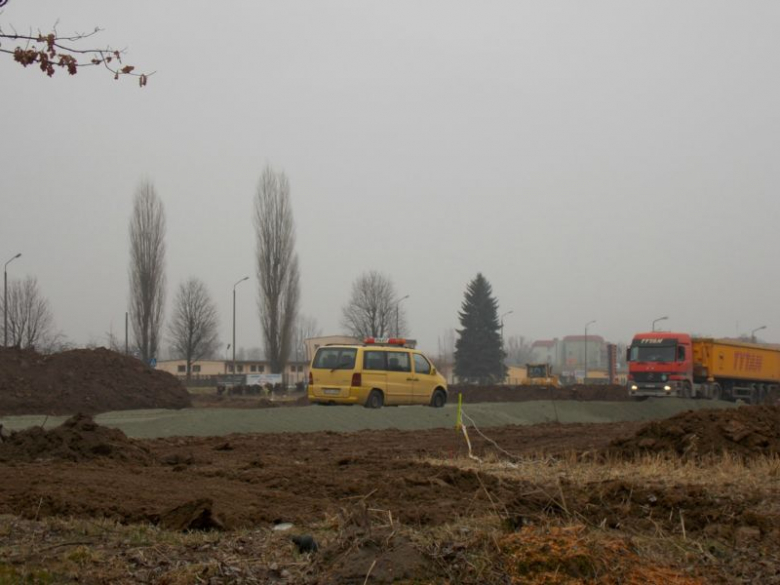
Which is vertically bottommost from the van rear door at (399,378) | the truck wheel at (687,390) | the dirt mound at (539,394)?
the dirt mound at (539,394)

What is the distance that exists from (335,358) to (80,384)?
15284 millimetres

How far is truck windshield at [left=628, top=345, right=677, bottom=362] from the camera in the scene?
3875 cm

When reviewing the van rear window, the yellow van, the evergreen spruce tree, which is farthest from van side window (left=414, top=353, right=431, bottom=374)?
the evergreen spruce tree

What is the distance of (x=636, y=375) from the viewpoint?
39062 millimetres

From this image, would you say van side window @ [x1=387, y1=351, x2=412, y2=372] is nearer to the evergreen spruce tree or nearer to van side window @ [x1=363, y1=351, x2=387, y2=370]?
van side window @ [x1=363, y1=351, x2=387, y2=370]

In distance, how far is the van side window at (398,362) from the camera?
1029 inches

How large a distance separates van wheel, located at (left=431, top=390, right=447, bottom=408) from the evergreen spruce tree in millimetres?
55038

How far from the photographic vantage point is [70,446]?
12.9 meters

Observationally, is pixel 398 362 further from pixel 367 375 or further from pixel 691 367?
pixel 691 367

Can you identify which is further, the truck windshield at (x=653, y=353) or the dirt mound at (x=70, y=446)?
the truck windshield at (x=653, y=353)

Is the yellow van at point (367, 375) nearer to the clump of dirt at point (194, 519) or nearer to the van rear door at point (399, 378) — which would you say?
the van rear door at point (399, 378)

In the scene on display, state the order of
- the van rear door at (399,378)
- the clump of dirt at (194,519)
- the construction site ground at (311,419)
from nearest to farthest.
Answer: the clump of dirt at (194,519), the construction site ground at (311,419), the van rear door at (399,378)

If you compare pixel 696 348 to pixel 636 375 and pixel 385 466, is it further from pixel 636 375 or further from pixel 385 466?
pixel 385 466

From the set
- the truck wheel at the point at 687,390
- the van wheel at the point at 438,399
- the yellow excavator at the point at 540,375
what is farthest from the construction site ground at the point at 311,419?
the yellow excavator at the point at 540,375
